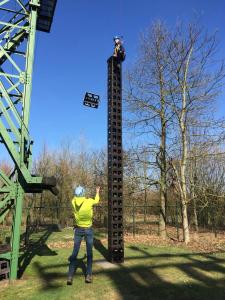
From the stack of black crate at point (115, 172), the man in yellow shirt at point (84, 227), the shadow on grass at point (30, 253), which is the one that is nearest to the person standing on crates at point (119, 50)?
the stack of black crate at point (115, 172)

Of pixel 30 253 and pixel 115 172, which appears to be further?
pixel 30 253

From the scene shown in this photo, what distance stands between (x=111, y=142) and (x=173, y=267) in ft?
12.6

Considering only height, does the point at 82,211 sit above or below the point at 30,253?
above

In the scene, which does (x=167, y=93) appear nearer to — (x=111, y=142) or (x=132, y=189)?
(x=132, y=189)

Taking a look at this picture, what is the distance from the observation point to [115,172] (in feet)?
32.6

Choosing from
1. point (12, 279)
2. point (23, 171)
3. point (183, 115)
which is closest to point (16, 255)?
point (12, 279)

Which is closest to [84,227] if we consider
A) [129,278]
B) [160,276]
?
[129,278]

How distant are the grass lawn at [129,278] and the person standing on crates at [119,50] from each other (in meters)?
6.22

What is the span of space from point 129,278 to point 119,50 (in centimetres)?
689

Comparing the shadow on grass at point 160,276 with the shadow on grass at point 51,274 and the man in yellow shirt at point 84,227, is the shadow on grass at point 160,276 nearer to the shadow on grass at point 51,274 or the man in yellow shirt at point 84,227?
the shadow on grass at point 51,274

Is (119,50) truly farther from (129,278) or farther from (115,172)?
(129,278)

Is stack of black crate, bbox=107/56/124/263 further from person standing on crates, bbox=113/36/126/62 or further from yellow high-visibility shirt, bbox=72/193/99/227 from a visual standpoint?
yellow high-visibility shirt, bbox=72/193/99/227

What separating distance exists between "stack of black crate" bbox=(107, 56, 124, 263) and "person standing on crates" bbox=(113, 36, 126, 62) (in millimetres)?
470

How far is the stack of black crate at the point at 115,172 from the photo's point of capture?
9.60 metres
